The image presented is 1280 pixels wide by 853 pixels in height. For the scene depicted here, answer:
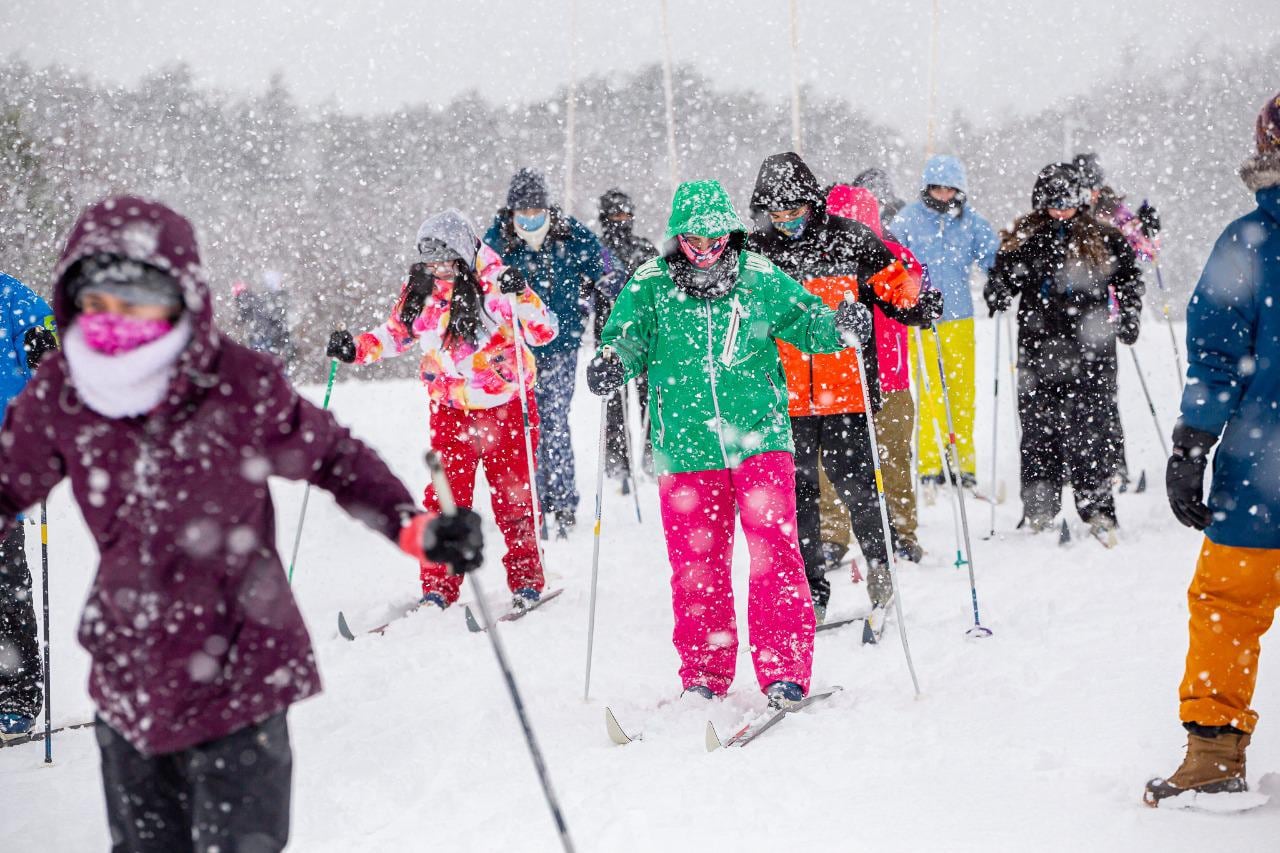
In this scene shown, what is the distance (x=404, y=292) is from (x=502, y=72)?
1116 inches

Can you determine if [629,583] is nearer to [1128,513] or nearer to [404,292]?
[404,292]

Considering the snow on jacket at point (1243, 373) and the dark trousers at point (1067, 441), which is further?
the dark trousers at point (1067, 441)

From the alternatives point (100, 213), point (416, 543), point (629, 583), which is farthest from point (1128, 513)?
point (100, 213)

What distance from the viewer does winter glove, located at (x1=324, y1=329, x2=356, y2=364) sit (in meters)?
5.48

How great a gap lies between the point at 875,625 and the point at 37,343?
4.03 metres

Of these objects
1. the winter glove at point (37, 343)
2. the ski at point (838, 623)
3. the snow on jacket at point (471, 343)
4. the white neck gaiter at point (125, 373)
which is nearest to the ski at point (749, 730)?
the ski at point (838, 623)

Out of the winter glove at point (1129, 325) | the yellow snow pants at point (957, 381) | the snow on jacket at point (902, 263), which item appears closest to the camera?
the snow on jacket at point (902, 263)

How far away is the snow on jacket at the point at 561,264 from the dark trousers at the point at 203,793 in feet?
19.3

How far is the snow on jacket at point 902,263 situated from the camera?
5590 mm

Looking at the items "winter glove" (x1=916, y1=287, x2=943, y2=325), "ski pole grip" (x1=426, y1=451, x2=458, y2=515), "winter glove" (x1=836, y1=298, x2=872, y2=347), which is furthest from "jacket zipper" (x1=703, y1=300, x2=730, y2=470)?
"ski pole grip" (x1=426, y1=451, x2=458, y2=515)

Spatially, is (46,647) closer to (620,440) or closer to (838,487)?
(838,487)

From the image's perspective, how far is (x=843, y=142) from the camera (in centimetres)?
3262

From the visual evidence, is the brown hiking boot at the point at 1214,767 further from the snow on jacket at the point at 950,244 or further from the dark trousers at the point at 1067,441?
the snow on jacket at the point at 950,244

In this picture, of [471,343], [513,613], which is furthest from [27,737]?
[471,343]
